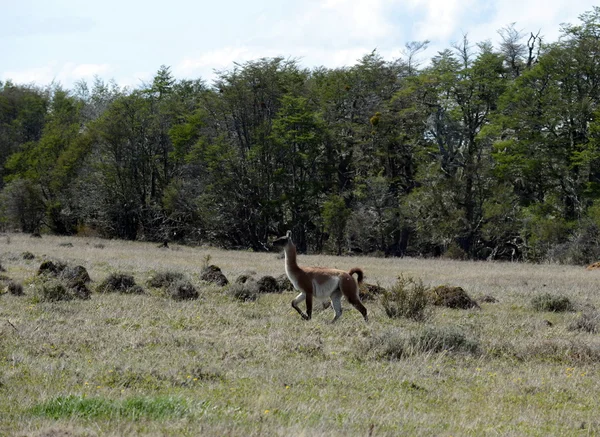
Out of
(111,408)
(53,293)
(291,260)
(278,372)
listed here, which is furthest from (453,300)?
(111,408)

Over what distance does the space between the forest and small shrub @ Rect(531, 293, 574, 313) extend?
21339 mm

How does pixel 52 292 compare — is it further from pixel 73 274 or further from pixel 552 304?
pixel 552 304

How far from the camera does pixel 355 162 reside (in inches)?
1826

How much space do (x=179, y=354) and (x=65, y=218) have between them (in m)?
46.9

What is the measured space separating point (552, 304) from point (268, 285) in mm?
6506

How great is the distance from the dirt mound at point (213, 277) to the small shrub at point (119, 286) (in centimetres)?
245

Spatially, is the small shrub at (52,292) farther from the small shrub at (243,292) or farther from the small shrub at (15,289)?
the small shrub at (243,292)

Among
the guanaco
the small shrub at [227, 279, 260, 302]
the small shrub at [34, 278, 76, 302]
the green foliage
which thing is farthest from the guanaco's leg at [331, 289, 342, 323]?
the green foliage

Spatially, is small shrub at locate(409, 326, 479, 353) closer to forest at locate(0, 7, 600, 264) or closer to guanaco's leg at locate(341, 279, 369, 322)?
guanaco's leg at locate(341, 279, 369, 322)

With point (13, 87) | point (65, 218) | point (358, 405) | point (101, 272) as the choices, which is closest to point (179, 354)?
point (358, 405)

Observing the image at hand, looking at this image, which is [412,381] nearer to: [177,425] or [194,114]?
[177,425]

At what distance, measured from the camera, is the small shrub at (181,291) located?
1484cm

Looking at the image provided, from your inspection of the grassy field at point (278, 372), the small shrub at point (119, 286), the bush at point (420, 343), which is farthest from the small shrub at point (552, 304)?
the small shrub at point (119, 286)

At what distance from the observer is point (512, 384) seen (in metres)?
8.15
